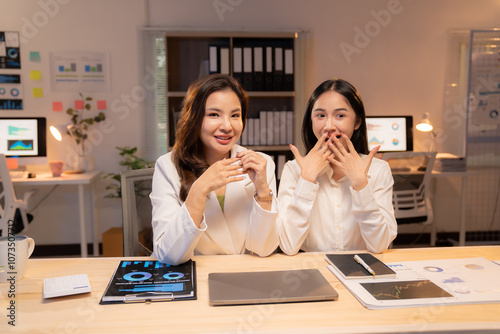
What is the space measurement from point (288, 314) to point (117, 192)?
9.98 ft

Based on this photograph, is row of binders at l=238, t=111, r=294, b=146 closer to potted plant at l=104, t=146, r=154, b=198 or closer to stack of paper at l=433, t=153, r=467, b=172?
potted plant at l=104, t=146, r=154, b=198

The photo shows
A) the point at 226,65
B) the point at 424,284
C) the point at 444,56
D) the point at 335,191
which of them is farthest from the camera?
the point at 444,56

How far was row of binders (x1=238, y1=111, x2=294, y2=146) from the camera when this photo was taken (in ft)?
12.1

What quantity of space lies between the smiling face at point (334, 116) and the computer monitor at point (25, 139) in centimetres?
274

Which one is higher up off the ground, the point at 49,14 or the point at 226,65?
the point at 49,14

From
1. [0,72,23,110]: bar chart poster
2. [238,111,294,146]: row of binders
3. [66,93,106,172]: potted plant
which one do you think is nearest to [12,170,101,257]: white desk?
[66,93,106,172]: potted plant

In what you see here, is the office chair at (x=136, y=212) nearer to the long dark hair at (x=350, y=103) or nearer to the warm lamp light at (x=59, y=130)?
the long dark hair at (x=350, y=103)

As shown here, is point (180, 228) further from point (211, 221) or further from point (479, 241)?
point (479, 241)

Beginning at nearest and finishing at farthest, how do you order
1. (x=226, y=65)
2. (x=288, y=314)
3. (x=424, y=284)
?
(x=288, y=314) → (x=424, y=284) → (x=226, y=65)

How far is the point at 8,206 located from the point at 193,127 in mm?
2125

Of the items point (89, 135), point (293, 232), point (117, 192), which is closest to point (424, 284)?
point (293, 232)

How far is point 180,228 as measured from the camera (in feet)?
4.07

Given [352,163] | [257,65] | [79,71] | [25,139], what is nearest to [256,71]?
[257,65]

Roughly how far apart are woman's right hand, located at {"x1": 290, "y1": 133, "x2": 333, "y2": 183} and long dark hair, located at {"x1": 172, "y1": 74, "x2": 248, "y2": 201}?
1.09 ft
